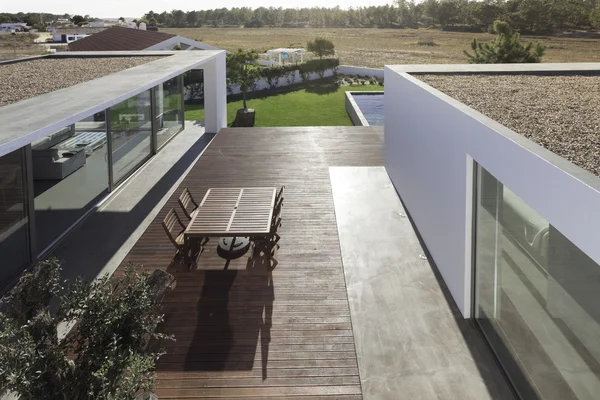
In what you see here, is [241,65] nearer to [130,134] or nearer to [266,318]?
[130,134]

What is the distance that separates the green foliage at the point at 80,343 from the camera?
120 inches

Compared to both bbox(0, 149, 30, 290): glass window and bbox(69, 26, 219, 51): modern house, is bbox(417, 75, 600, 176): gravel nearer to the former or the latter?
bbox(0, 149, 30, 290): glass window

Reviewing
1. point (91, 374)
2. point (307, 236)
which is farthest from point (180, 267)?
point (91, 374)

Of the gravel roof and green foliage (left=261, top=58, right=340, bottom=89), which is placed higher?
green foliage (left=261, top=58, right=340, bottom=89)

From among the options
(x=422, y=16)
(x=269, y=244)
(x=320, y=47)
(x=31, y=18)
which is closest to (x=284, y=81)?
(x=320, y=47)

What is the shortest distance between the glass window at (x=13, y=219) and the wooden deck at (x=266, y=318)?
4.44ft

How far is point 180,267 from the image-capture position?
750 cm

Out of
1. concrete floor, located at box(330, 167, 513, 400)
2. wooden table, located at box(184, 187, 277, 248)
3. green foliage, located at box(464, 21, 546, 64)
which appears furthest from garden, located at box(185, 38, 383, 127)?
concrete floor, located at box(330, 167, 513, 400)

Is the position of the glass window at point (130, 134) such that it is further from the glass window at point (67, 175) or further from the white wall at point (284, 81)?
the white wall at point (284, 81)

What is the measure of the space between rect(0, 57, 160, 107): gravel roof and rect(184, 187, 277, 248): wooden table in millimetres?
2876

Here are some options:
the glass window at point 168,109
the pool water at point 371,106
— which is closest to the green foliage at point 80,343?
the glass window at point 168,109

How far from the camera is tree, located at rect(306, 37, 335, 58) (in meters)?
38.6

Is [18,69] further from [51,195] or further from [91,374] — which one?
[91,374]

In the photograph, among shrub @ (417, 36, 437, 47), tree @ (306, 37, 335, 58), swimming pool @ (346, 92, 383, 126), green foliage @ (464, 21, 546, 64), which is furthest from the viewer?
shrub @ (417, 36, 437, 47)
